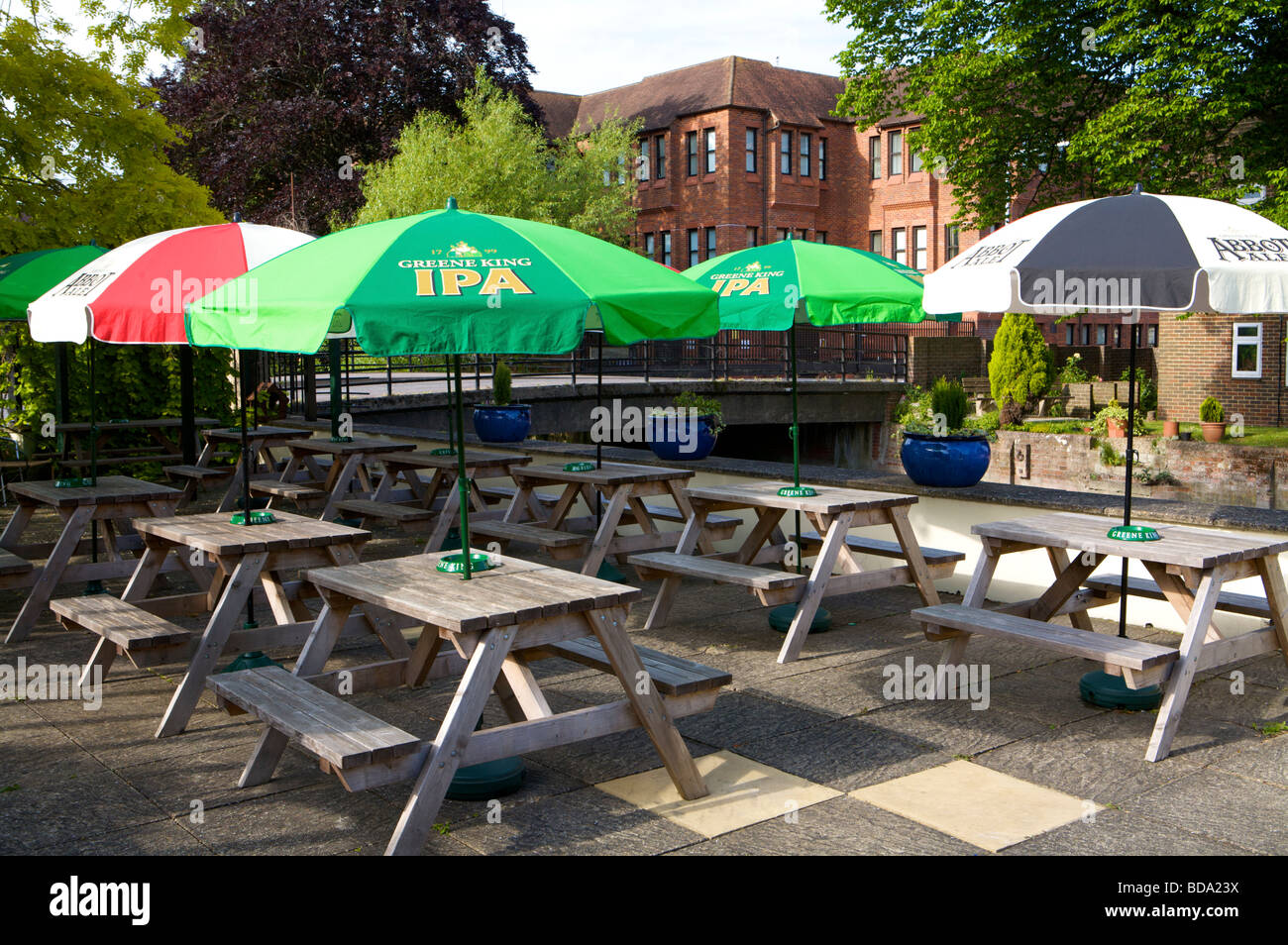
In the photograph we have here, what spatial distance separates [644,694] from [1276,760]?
8.91 feet

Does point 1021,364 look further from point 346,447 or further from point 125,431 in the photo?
point 346,447

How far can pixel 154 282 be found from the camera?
5672 millimetres

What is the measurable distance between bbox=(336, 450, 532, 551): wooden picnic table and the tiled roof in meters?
34.7

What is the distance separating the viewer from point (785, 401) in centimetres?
2472

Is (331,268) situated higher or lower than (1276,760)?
higher

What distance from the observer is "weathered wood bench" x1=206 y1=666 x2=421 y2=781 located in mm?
3701

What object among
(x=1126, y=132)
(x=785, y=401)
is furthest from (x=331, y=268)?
(x=785, y=401)

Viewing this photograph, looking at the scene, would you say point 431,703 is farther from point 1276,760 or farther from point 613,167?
point 613,167

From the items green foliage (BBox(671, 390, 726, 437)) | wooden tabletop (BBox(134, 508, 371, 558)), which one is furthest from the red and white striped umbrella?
green foliage (BBox(671, 390, 726, 437))

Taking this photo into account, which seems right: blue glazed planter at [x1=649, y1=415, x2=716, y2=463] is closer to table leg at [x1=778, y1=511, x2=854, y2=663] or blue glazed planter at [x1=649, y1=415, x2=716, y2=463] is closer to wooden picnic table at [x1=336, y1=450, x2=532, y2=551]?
wooden picnic table at [x1=336, y1=450, x2=532, y2=551]

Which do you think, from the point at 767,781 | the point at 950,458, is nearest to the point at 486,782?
the point at 767,781

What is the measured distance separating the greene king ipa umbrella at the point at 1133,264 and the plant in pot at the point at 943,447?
3.07m

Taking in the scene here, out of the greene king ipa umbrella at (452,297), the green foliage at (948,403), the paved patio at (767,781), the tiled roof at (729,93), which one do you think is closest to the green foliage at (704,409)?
the green foliage at (948,403)

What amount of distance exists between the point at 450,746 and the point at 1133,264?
347cm
